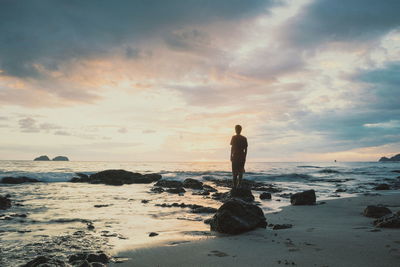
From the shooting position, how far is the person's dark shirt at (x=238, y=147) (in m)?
12.0

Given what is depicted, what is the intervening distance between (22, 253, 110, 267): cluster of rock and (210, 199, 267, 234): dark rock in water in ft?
8.35

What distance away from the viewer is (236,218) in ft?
19.3

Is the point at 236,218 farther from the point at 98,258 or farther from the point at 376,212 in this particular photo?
the point at 376,212

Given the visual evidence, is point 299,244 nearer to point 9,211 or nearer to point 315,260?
point 315,260

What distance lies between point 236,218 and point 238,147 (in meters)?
6.34

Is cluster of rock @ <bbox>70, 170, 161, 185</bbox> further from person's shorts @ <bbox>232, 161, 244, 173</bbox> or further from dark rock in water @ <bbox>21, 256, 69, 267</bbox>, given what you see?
dark rock in water @ <bbox>21, 256, 69, 267</bbox>

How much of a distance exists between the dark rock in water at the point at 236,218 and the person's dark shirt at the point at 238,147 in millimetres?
5512

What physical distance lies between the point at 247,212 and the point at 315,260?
264 centimetres

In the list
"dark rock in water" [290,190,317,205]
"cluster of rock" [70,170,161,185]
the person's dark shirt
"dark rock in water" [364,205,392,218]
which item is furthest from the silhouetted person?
"cluster of rock" [70,170,161,185]

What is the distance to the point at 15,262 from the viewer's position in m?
4.14

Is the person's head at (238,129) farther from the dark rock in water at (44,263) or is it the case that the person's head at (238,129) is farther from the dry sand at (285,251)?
the dark rock in water at (44,263)

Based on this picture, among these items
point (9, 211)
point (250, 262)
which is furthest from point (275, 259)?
point (9, 211)

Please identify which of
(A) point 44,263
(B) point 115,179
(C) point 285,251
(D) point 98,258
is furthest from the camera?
(B) point 115,179

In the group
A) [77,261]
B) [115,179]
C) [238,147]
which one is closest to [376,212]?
[238,147]
